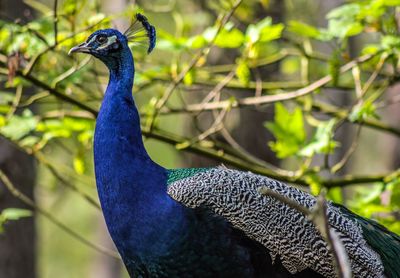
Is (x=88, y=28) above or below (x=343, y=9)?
below

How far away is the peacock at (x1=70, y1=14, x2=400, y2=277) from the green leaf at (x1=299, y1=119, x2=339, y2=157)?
67cm

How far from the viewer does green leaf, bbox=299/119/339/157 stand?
512 centimetres

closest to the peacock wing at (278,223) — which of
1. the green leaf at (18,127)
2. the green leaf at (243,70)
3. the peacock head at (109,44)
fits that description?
the peacock head at (109,44)

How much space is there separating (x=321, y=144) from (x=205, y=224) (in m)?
1.15

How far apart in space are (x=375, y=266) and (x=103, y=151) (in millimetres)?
1422

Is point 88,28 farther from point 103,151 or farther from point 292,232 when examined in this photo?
point 292,232

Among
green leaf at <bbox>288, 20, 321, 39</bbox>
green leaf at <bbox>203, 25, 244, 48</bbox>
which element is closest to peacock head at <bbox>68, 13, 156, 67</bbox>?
green leaf at <bbox>203, 25, 244, 48</bbox>

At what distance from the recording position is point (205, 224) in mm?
4270

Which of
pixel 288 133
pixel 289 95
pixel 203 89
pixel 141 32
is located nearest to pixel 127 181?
pixel 141 32

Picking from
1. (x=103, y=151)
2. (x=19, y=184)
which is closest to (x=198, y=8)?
(x=19, y=184)

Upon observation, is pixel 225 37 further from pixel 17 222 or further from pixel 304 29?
pixel 17 222

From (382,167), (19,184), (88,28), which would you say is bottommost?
(19,184)

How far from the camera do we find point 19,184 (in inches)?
260

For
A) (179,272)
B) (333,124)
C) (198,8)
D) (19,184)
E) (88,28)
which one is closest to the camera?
(179,272)
